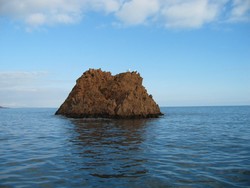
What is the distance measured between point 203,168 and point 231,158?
392cm

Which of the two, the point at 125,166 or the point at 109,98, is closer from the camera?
the point at 125,166

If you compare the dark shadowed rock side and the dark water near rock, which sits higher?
the dark shadowed rock side

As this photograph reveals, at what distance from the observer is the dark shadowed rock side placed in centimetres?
6919

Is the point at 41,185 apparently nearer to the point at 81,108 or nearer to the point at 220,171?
the point at 220,171

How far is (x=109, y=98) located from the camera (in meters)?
76.3

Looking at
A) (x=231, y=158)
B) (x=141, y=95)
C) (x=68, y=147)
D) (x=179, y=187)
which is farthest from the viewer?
(x=141, y=95)

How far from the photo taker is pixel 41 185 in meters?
12.1

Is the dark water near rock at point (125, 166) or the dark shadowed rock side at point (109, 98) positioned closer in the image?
the dark water near rock at point (125, 166)

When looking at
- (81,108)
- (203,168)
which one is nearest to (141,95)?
(81,108)

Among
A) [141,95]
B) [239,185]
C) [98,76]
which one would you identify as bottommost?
[239,185]

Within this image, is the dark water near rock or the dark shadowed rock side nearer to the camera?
the dark water near rock

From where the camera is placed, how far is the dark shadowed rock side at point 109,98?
69.2 meters

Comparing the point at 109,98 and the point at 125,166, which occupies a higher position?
the point at 109,98

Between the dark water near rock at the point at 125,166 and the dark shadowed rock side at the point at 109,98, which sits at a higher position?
the dark shadowed rock side at the point at 109,98
